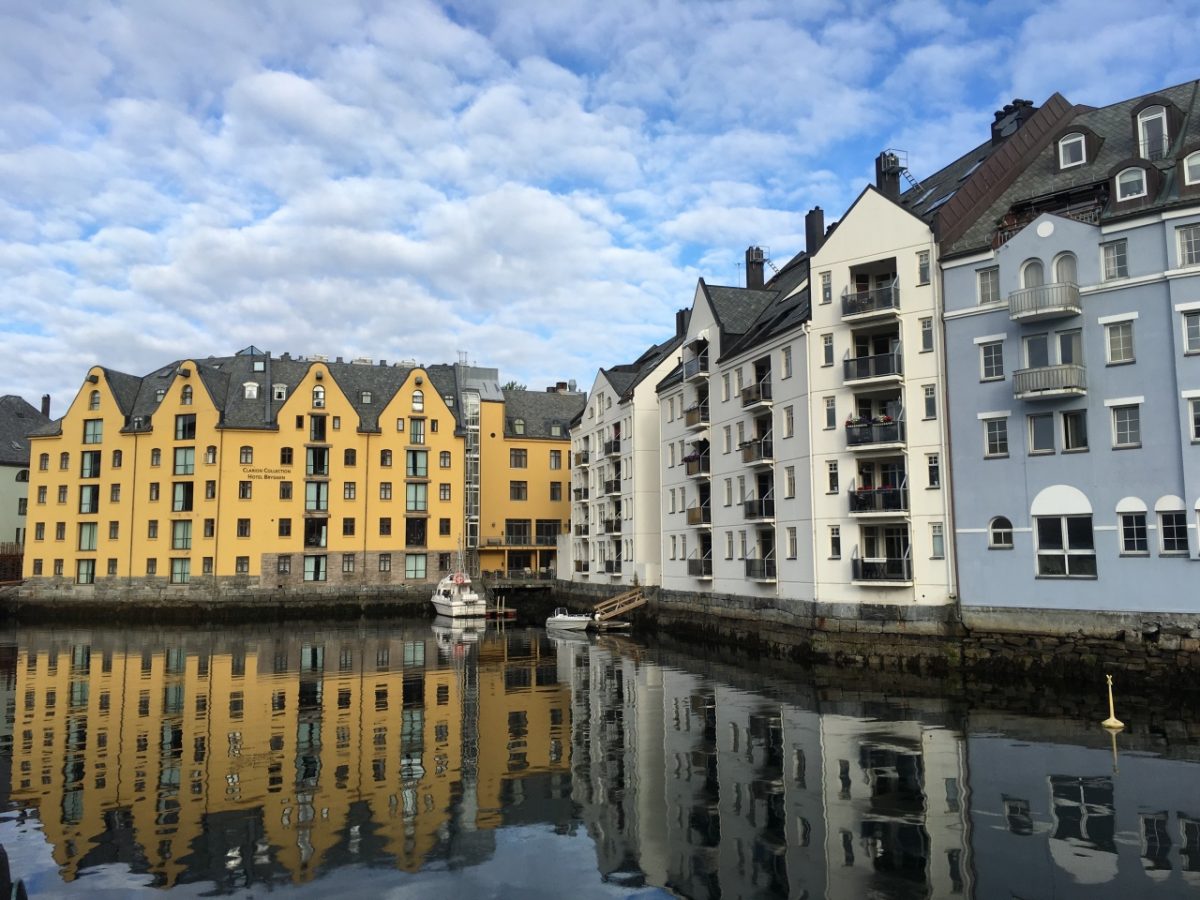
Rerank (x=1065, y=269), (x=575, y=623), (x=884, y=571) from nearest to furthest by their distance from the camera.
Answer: (x=1065, y=269), (x=884, y=571), (x=575, y=623)

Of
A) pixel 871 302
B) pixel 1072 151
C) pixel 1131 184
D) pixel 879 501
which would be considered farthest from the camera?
pixel 871 302

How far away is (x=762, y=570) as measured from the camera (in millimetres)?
43938

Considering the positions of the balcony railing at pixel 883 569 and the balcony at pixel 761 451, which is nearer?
the balcony railing at pixel 883 569

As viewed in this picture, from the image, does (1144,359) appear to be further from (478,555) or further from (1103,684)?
(478,555)

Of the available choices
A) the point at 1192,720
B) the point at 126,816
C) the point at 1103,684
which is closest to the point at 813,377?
the point at 1103,684

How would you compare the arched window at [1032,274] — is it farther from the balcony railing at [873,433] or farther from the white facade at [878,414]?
the balcony railing at [873,433]

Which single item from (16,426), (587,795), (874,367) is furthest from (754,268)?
(16,426)

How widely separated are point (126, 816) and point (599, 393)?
5725 centimetres

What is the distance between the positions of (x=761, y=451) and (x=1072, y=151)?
1883cm

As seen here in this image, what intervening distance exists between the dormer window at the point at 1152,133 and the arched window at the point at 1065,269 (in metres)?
5.31

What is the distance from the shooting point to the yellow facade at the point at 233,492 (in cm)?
7231

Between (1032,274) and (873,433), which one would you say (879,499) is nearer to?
(873,433)

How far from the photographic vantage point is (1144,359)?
30266 millimetres

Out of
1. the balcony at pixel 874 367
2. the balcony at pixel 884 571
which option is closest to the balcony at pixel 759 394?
the balcony at pixel 874 367
